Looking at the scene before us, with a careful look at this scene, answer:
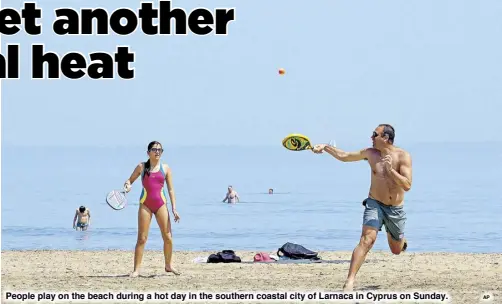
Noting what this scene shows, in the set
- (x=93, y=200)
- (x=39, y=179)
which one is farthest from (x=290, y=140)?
(x=39, y=179)

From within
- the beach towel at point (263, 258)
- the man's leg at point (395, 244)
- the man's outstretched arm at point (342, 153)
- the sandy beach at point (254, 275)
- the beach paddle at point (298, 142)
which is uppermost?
the beach paddle at point (298, 142)

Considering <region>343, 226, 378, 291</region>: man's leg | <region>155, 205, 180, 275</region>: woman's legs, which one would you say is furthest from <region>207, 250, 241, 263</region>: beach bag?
<region>343, 226, 378, 291</region>: man's leg

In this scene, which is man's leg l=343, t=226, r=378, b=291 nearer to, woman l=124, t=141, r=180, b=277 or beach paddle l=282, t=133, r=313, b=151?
beach paddle l=282, t=133, r=313, b=151

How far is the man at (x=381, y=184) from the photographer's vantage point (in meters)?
13.6

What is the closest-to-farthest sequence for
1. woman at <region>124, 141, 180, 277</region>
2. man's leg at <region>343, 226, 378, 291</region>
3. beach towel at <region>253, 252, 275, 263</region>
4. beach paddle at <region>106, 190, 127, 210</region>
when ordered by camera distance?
man's leg at <region>343, 226, 378, 291</region>, woman at <region>124, 141, 180, 277</region>, beach paddle at <region>106, 190, 127, 210</region>, beach towel at <region>253, 252, 275, 263</region>

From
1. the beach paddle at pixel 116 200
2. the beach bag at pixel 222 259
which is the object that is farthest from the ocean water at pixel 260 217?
the beach paddle at pixel 116 200

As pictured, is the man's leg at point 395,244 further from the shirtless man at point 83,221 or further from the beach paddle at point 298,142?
the shirtless man at point 83,221

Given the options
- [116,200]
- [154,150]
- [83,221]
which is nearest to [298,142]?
[154,150]

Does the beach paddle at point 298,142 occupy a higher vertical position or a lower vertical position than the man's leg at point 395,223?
higher

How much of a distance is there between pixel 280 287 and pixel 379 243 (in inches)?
518

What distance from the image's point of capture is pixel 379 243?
27312 millimetres

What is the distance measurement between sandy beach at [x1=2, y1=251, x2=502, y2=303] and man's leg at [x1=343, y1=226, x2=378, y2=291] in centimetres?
24

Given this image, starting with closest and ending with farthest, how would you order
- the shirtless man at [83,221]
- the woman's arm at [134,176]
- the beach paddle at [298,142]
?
1. the beach paddle at [298,142]
2. the woman's arm at [134,176]
3. the shirtless man at [83,221]

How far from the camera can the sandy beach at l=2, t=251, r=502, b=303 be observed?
46.5 ft
